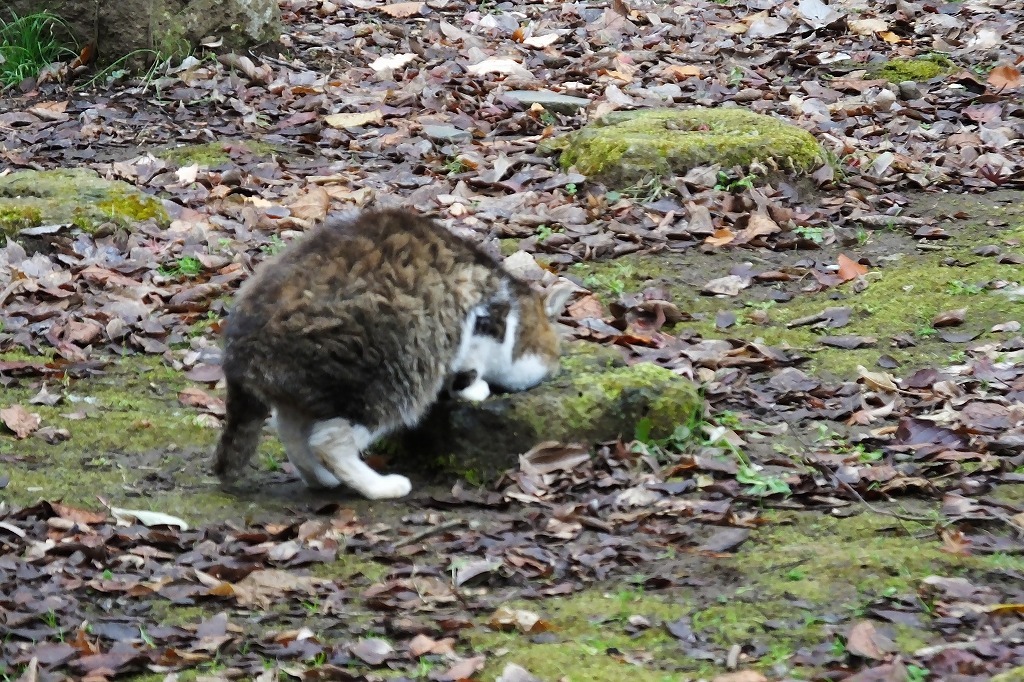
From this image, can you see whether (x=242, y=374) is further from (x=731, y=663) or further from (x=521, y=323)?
(x=731, y=663)

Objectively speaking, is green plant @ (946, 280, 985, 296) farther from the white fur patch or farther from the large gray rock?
the large gray rock

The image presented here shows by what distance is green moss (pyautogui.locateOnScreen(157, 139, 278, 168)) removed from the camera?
9.64 meters

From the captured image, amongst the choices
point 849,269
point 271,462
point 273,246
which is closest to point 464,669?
point 271,462

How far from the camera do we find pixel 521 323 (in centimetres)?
594

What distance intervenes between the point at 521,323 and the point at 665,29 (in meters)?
7.08

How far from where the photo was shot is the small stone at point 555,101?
34.1 feet

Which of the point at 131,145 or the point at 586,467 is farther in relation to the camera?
the point at 131,145

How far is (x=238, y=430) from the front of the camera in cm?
535

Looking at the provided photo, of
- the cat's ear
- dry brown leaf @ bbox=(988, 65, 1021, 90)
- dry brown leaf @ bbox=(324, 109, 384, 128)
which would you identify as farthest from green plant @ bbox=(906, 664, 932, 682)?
dry brown leaf @ bbox=(988, 65, 1021, 90)

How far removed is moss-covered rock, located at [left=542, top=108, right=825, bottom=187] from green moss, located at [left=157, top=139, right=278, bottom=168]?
2369mm

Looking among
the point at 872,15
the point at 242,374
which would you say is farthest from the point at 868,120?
the point at 242,374

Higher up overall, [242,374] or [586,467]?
[242,374]

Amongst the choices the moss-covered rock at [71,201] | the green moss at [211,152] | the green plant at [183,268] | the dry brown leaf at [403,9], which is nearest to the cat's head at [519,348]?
the green plant at [183,268]

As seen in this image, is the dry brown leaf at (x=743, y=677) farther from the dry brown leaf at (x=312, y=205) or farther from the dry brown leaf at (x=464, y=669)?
the dry brown leaf at (x=312, y=205)
